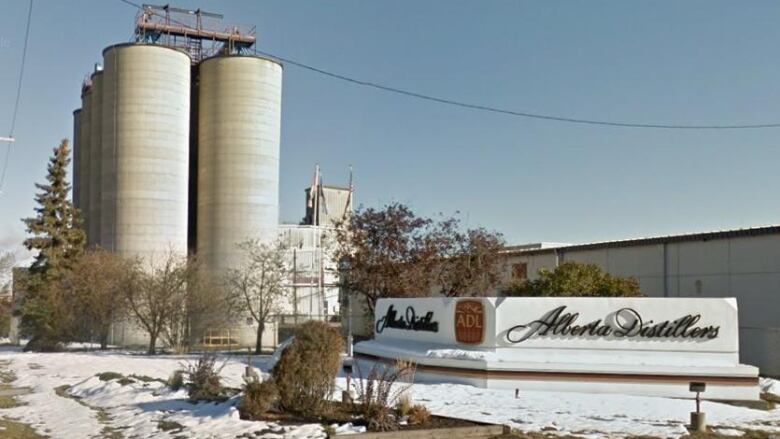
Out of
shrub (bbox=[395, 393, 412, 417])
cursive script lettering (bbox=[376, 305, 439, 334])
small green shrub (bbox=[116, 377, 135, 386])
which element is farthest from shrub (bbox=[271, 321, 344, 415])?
cursive script lettering (bbox=[376, 305, 439, 334])

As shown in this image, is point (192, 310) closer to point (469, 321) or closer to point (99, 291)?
point (99, 291)

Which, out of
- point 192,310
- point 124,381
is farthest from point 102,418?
point 192,310

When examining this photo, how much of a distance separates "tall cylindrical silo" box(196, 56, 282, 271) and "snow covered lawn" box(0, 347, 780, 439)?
36.0m

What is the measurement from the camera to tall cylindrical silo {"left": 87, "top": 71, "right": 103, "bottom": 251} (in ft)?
201

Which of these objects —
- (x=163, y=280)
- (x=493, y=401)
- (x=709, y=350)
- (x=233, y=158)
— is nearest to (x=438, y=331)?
(x=493, y=401)

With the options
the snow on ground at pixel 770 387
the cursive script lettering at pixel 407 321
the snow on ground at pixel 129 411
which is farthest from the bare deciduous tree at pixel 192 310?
the snow on ground at pixel 770 387

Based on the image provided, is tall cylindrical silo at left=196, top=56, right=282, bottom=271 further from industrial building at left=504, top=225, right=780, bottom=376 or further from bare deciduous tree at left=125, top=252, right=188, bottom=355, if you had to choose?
industrial building at left=504, top=225, right=780, bottom=376

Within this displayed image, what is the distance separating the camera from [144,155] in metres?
56.8

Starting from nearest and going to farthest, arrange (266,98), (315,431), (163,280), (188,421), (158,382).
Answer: (315,431)
(188,421)
(158,382)
(163,280)
(266,98)

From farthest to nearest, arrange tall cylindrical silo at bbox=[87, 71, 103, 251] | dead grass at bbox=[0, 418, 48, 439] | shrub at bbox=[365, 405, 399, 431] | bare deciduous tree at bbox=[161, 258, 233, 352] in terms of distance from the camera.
A: tall cylindrical silo at bbox=[87, 71, 103, 251] → bare deciduous tree at bbox=[161, 258, 233, 352] → dead grass at bbox=[0, 418, 48, 439] → shrub at bbox=[365, 405, 399, 431]

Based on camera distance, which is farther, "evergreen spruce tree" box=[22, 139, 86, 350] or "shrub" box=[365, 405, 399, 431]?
"evergreen spruce tree" box=[22, 139, 86, 350]

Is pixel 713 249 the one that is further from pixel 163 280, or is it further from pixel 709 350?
pixel 163 280

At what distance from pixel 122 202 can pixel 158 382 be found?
37289mm

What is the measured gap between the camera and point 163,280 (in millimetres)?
45688
